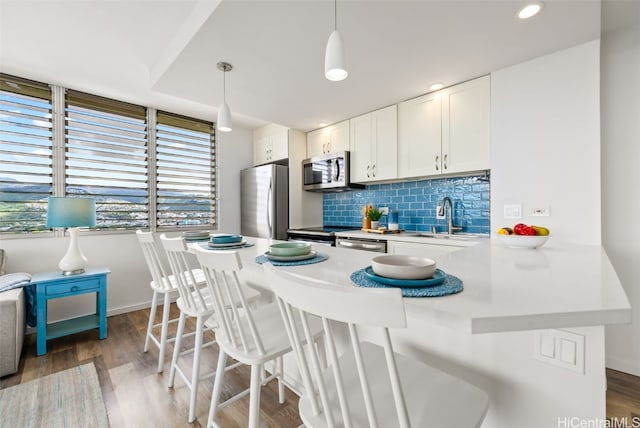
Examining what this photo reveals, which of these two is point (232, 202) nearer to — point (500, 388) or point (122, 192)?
point (122, 192)

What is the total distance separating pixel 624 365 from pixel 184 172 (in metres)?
4.68

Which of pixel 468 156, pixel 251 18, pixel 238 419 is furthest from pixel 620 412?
pixel 251 18

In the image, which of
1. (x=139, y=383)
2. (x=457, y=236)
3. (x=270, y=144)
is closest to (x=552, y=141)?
(x=457, y=236)

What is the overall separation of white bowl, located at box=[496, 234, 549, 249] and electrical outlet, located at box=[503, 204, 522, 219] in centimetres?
83

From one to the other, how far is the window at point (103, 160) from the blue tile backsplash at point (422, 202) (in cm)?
200

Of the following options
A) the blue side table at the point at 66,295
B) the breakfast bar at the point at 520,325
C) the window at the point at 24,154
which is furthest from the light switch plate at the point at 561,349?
the window at the point at 24,154

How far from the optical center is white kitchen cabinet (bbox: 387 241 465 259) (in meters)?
2.30

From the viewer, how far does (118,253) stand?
10.4ft

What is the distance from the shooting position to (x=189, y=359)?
215cm

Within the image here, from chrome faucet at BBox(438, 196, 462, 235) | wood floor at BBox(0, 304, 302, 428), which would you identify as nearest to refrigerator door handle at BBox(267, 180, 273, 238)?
wood floor at BBox(0, 304, 302, 428)

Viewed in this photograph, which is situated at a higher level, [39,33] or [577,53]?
[39,33]

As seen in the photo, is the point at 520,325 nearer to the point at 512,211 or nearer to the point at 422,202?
the point at 512,211

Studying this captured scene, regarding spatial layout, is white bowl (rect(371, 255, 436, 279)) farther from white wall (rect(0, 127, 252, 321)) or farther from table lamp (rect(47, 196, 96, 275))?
white wall (rect(0, 127, 252, 321))

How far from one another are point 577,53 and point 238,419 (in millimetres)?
3194
